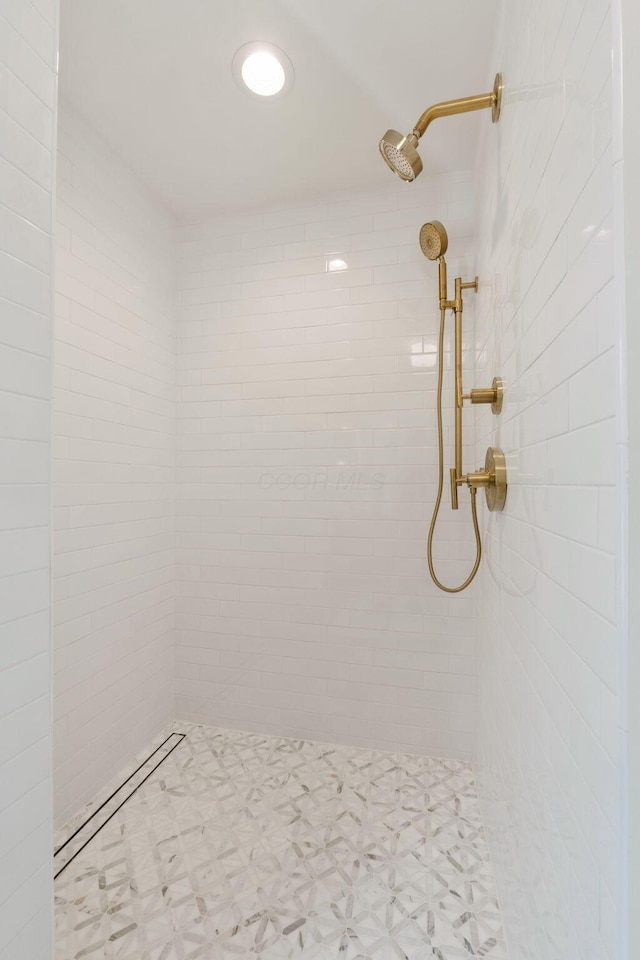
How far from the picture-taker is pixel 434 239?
1.77 metres

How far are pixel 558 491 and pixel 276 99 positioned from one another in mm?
1710

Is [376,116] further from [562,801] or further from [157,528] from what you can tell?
[562,801]

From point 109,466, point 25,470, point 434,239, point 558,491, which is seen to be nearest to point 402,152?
point 434,239

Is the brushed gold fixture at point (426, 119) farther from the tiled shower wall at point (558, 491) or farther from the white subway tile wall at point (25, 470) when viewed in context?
the white subway tile wall at point (25, 470)

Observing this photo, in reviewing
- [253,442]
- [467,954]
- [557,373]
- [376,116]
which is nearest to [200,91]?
[376,116]

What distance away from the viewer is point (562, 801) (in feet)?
2.35

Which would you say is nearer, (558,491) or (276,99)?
(558,491)

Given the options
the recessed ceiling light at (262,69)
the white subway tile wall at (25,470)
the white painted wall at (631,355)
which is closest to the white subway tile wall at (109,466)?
the recessed ceiling light at (262,69)

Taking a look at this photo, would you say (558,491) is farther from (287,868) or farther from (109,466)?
(109,466)

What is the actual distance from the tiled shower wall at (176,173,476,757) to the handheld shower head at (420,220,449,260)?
28 centimetres

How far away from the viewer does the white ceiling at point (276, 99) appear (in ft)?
4.55

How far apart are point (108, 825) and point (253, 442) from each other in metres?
1.57

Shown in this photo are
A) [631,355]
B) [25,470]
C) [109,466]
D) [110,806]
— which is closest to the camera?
[631,355]

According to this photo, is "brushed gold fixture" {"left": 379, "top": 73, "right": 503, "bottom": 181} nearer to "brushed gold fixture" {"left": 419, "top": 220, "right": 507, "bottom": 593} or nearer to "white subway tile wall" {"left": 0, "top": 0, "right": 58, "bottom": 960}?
A: "brushed gold fixture" {"left": 419, "top": 220, "right": 507, "bottom": 593}
